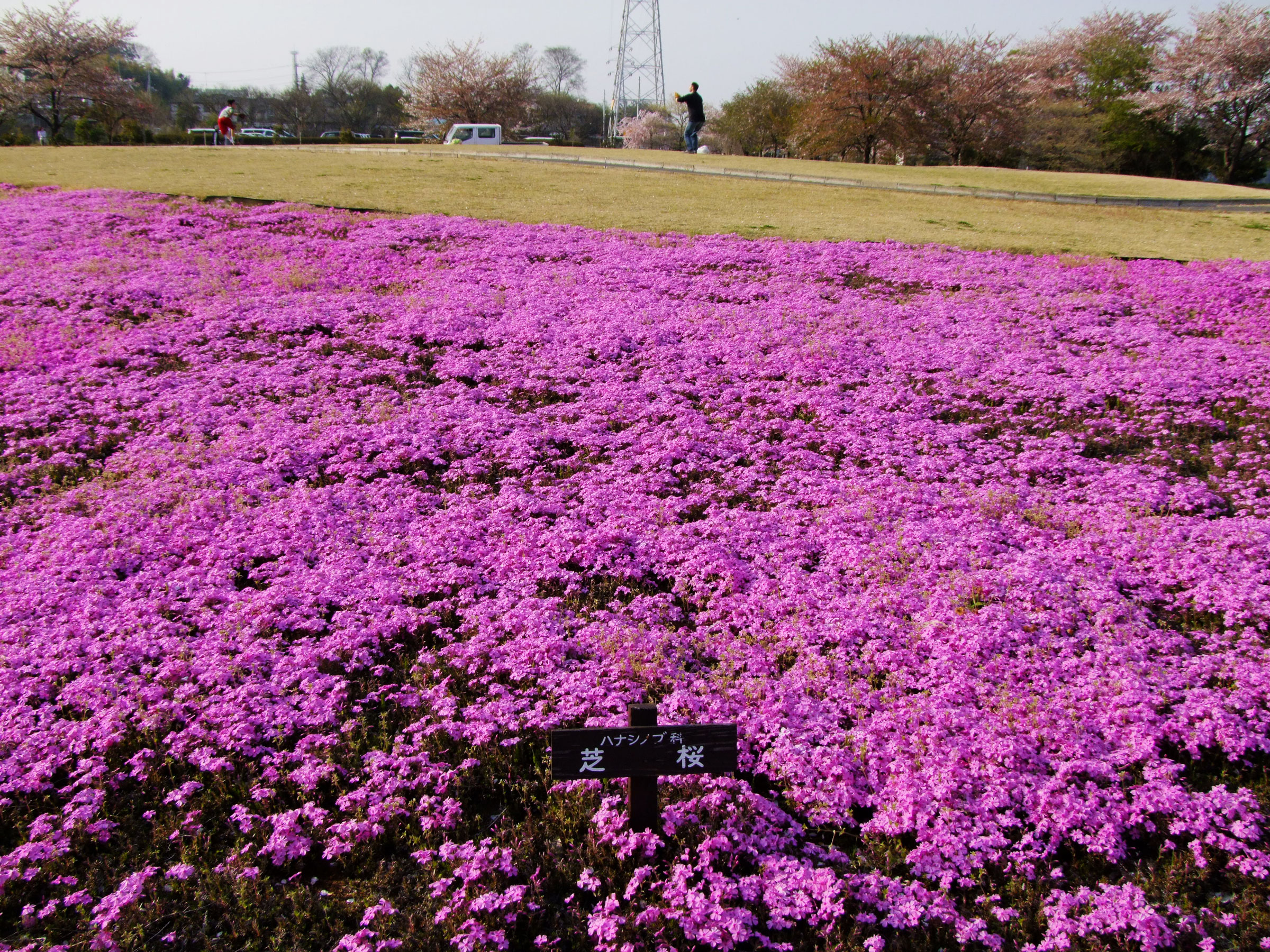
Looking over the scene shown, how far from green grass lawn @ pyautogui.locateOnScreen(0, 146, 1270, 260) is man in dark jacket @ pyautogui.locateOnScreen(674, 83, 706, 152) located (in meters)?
5.06

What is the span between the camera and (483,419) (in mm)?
9883

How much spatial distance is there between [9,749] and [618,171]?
32.5 metres

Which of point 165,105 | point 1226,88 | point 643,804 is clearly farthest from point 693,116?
point 165,105

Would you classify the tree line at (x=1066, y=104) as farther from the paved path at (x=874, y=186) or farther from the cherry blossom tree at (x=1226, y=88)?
the paved path at (x=874, y=186)

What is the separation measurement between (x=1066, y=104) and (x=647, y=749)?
64.5 metres

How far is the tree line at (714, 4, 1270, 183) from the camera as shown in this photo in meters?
47.6

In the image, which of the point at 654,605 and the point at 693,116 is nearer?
the point at 654,605

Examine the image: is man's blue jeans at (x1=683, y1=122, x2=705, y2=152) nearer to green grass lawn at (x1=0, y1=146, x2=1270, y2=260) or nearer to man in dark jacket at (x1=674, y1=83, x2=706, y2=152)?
man in dark jacket at (x1=674, y1=83, x2=706, y2=152)

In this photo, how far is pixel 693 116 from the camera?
40.8 meters

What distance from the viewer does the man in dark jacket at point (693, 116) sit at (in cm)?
3938

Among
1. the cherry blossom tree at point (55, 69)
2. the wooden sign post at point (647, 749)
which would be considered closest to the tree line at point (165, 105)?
the cherry blossom tree at point (55, 69)

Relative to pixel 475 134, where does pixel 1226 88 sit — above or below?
above

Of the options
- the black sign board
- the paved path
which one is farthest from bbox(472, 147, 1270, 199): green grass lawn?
the black sign board

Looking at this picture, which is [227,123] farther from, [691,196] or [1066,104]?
[1066,104]
